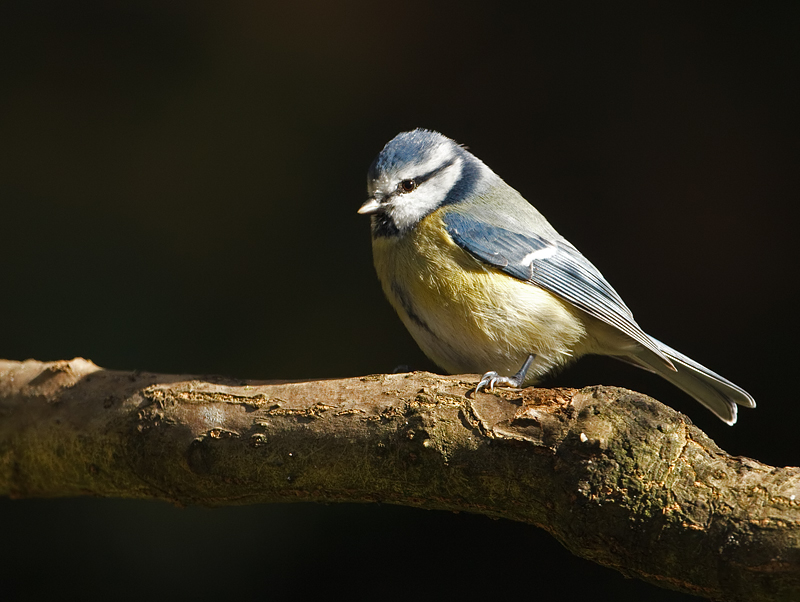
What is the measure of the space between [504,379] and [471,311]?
0.18 metres

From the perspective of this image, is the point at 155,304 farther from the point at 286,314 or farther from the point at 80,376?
the point at 80,376

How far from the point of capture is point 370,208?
63.9 inches

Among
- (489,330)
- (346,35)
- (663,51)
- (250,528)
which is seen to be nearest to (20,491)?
(250,528)

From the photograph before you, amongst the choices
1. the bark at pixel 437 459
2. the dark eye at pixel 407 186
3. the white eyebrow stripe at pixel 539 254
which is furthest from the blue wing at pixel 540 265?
the bark at pixel 437 459

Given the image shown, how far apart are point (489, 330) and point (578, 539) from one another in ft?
1.75

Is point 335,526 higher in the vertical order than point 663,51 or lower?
lower

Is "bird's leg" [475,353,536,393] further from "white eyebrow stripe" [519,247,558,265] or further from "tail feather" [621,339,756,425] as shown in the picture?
"tail feather" [621,339,756,425]

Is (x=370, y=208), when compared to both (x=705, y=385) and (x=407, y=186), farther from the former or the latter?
(x=705, y=385)

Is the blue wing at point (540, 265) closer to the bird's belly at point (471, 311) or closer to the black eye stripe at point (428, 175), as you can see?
the bird's belly at point (471, 311)

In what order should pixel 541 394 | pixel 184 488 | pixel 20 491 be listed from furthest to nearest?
pixel 20 491
pixel 184 488
pixel 541 394

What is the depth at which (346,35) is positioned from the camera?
97.8 inches

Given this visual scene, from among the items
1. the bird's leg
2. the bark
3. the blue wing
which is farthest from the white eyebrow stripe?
the bark

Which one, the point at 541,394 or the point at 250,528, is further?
the point at 250,528

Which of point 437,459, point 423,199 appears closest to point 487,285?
point 423,199
